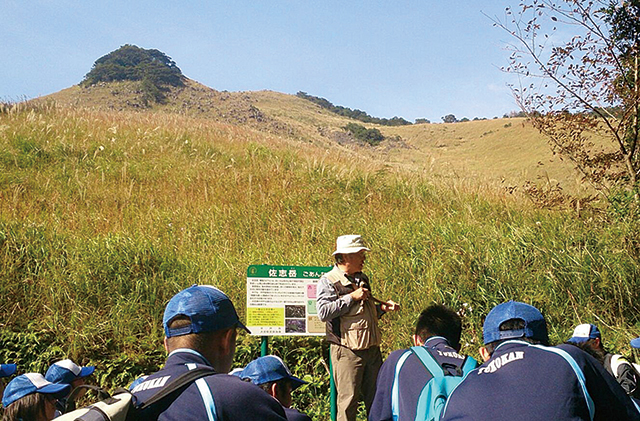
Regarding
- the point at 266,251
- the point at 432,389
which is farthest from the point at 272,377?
the point at 266,251

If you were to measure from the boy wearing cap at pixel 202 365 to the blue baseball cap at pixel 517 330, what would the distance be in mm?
1504

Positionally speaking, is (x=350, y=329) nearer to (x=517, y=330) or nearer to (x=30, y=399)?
(x=517, y=330)

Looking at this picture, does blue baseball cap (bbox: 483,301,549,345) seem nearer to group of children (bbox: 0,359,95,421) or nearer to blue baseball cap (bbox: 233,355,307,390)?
blue baseball cap (bbox: 233,355,307,390)

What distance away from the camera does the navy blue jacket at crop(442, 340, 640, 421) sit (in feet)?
8.45

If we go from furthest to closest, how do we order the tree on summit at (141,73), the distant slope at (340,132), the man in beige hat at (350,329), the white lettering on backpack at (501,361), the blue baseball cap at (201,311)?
the tree on summit at (141,73) → the distant slope at (340,132) → the man in beige hat at (350,329) → the white lettering on backpack at (501,361) → the blue baseball cap at (201,311)

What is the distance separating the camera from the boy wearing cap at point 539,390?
258cm

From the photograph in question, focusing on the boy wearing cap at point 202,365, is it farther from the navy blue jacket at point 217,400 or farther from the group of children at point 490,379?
the group of children at point 490,379

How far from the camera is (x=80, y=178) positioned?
37.4 feet

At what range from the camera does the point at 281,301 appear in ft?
19.9

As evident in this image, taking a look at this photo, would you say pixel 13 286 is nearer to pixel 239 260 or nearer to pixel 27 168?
pixel 239 260

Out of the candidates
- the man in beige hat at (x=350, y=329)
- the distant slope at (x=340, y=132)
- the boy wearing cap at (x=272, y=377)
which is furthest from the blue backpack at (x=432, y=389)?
the distant slope at (x=340, y=132)

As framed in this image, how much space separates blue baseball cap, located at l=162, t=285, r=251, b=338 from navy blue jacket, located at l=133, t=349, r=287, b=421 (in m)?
0.21

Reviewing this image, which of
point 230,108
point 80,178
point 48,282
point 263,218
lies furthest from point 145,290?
point 230,108

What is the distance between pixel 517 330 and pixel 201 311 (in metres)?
1.79
